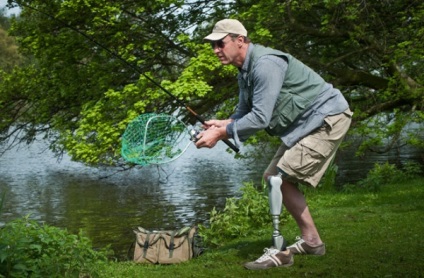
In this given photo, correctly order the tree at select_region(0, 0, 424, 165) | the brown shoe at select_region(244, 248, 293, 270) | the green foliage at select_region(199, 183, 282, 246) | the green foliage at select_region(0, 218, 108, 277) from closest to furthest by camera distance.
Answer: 1. the green foliage at select_region(0, 218, 108, 277)
2. the brown shoe at select_region(244, 248, 293, 270)
3. the green foliage at select_region(199, 183, 282, 246)
4. the tree at select_region(0, 0, 424, 165)

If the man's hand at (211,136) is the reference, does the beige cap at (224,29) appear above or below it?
above

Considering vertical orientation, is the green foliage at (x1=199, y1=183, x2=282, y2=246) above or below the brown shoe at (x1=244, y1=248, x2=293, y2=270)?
below

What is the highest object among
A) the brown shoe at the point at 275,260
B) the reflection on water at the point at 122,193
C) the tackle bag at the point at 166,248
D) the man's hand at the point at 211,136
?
the man's hand at the point at 211,136

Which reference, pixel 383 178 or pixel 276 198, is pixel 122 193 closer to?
pixel 383 178

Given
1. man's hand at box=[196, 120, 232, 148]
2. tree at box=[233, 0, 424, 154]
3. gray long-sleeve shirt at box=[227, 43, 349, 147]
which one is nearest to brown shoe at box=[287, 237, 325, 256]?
gray long-sleeve shirt at box=[227, 43, 349, 147]

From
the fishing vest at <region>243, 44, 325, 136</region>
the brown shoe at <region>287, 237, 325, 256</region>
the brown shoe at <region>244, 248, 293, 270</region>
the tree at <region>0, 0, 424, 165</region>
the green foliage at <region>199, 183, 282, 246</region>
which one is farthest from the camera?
the tree at <region>0, 0, 424, 165</region>

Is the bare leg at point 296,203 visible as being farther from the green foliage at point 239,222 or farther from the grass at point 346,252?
the green foliage at point 239,222

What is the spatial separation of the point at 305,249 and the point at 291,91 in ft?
4.71

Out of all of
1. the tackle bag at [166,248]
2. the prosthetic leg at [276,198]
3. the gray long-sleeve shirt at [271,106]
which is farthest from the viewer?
the tackle bag at [166,248]

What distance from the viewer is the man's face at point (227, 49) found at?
5191 millimetres

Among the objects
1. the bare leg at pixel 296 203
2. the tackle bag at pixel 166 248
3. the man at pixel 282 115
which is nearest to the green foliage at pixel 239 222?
the tackle bag at pixel 166 248

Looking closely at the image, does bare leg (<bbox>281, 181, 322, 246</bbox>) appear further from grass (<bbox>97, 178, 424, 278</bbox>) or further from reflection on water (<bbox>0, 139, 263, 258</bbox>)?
reflection on water (<bbox>0, 139, 263, 258</bbox>)

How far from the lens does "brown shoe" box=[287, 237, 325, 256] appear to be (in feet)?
19.2

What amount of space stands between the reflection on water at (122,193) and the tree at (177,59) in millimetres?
1397
